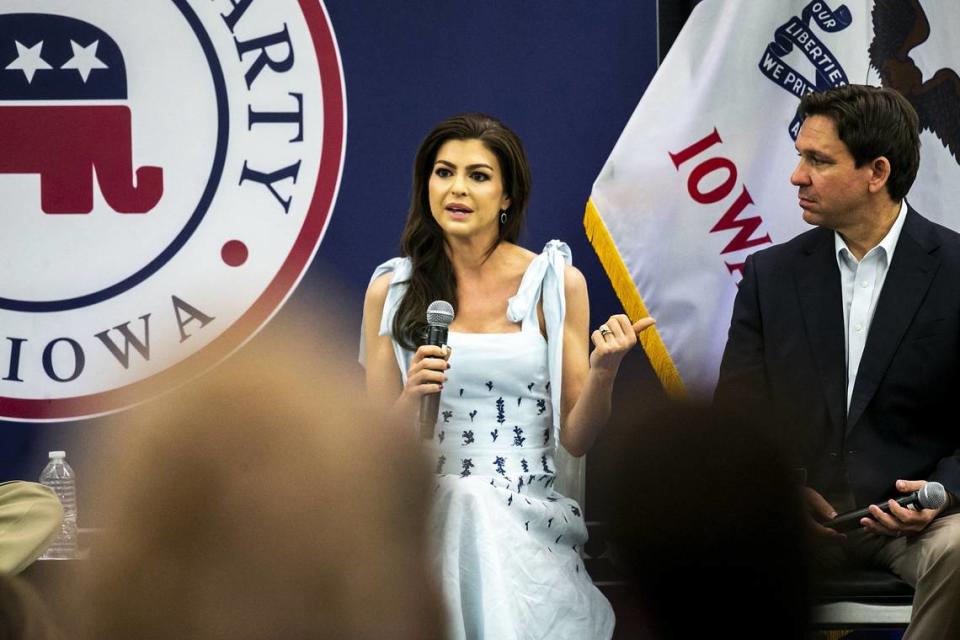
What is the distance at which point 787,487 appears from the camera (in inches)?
36.4

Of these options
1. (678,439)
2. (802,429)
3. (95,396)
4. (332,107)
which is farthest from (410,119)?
(678,439)

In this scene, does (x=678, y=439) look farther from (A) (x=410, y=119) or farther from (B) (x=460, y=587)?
(A) (x=410, y=119)

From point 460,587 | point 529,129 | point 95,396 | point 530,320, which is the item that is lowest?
point 460,587

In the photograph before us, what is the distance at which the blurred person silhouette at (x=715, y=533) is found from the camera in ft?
3.00

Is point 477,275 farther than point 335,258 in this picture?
No

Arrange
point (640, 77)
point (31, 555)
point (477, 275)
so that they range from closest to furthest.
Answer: point (31, 555), point (477, 275), point (640, 77)

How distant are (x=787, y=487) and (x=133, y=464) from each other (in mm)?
440

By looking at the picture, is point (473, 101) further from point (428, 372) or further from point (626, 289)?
point (428, 372)

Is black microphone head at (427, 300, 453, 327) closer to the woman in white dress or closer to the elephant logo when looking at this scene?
the woman in white dress

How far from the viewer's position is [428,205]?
351 centimetres

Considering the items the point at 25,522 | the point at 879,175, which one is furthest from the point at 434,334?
the point at 879,175

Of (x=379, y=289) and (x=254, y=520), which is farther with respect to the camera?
(x=379, y=289)

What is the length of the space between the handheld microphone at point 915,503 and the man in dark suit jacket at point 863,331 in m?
0.03

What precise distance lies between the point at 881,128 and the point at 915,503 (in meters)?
0.94
